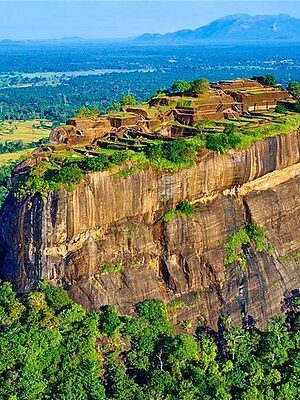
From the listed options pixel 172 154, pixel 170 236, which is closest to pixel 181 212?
pixel 170 236

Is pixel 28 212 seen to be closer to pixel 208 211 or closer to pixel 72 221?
pixel 72 221

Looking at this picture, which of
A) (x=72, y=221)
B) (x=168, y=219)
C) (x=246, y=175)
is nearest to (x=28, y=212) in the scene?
(x=72, y=221)

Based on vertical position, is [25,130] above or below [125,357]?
below

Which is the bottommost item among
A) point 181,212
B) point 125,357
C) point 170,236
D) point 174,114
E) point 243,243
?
point 125,357

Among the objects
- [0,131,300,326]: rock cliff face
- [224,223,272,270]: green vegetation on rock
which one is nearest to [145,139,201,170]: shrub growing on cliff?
[0,131,300,326]: rock cliff face

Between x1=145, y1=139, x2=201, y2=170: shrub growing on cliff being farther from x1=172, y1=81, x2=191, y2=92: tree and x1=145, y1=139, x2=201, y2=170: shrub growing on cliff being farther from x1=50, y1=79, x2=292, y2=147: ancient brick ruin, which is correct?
x1=172, y1=81, x2=191, y2=92: tree

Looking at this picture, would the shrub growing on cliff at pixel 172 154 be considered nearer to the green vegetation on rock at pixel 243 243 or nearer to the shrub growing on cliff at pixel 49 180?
the shrub growing on cliff at pixel 49 180

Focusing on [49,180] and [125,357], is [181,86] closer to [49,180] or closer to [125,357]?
[49,180]
